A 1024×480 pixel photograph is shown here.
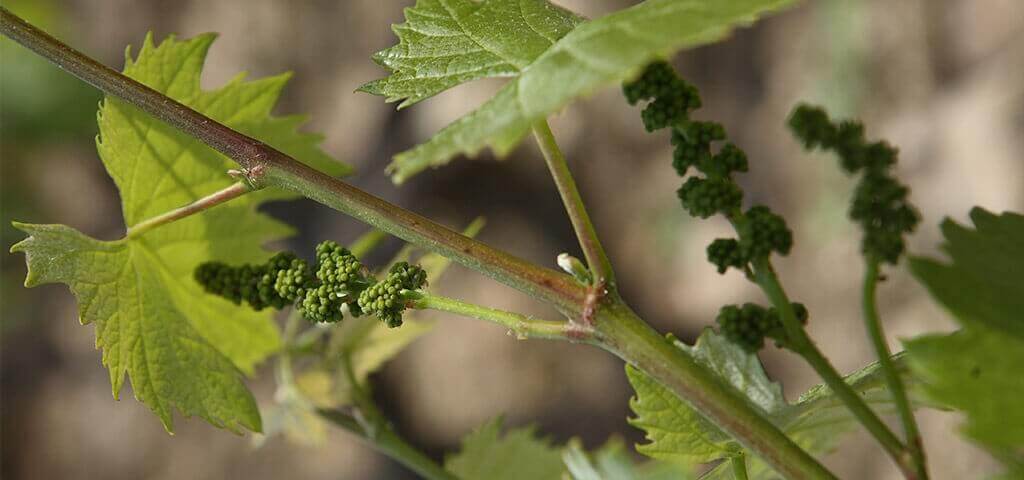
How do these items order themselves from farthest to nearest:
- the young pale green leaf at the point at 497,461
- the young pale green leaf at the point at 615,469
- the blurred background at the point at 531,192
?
the blurred background at the point at 531,192 → the young pale green leaf at the point at 497,461 → the young pale green leaf at the point at 615,469

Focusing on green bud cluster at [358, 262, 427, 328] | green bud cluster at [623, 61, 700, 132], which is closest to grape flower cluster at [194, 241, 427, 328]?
green bud cluster at [358, 262, 427, 328]

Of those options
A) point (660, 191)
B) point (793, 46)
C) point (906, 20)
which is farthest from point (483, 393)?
point (906, 20)

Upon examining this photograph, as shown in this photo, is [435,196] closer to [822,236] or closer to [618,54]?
[822,236]

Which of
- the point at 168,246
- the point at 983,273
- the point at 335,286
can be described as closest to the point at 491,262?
the point at 335,286

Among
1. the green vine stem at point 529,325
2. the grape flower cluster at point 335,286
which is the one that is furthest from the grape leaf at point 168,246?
the green vine stem at point 529,325

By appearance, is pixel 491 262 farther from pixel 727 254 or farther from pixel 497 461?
pixel 497 461

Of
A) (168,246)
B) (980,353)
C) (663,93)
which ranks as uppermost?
(663,93)

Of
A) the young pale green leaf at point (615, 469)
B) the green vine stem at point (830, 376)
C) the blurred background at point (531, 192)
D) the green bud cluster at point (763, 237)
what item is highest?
the blurred background at point (531, 192)

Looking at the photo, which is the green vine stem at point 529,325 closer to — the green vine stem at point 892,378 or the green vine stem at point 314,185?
the green vine stem at point 314,185
